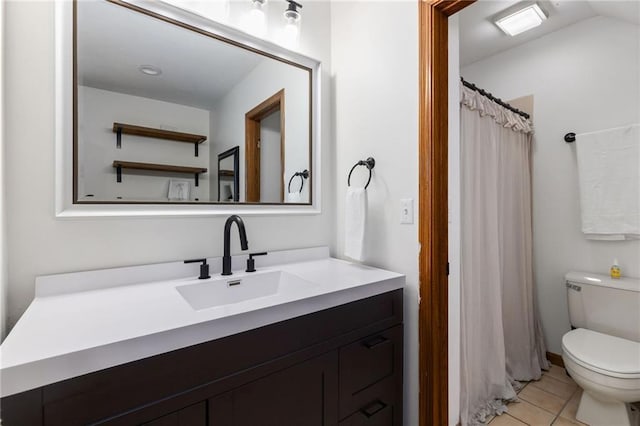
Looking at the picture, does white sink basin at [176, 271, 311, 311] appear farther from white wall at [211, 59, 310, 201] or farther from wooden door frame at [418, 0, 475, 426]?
wooden door frame at [418, 0, 475, 426]

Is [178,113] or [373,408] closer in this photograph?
[373,408]

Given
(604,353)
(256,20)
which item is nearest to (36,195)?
(256,20)

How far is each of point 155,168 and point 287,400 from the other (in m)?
1.02

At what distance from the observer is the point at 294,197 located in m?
1.61

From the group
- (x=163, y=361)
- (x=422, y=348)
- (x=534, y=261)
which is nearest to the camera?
(x=163, y=361)

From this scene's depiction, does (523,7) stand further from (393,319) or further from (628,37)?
(393,319)

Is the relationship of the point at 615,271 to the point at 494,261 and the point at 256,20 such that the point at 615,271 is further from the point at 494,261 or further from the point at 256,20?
the point at 256,20

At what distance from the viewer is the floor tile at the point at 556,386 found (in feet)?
6.11

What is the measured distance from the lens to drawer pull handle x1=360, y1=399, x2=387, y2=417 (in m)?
1.09

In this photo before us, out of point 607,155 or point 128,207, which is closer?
point 128,207

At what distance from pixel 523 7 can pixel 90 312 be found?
9.00 feet

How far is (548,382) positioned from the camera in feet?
6.50

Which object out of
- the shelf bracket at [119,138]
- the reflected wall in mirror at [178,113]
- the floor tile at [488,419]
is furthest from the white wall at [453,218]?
the shelf bracket at [119,138]

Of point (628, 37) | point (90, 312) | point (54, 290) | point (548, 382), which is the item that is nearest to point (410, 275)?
point (90, 312)
